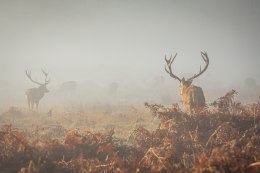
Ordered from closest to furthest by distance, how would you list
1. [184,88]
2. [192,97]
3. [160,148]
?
[160,148], [192,97], [184,88]

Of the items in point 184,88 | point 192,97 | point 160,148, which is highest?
point 184,88

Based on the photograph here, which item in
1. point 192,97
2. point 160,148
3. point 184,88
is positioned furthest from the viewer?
point 184,88

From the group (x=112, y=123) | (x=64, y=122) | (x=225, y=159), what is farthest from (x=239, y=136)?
(x=64, y=122)

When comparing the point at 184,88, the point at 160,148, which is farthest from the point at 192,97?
the point at 160,148

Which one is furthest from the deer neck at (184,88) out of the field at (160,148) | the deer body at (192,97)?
the field at (160,148)

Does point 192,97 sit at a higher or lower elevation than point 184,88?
lower

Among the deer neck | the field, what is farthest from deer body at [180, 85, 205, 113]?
the field

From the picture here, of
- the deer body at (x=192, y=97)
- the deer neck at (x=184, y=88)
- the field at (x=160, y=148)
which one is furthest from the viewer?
the deer neck at (x=184, y=88)

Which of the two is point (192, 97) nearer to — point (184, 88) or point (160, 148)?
point (184, 88)

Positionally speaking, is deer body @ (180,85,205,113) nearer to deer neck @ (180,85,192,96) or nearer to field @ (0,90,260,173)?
deer neck @ (180,85,192,96)

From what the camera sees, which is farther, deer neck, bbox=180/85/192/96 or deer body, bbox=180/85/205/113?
deer neck, bbox=180/85/192/96

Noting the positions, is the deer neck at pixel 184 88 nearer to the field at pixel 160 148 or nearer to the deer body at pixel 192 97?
the deer body at pixel 192 97

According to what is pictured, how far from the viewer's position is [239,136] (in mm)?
8555

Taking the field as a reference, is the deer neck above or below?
above
